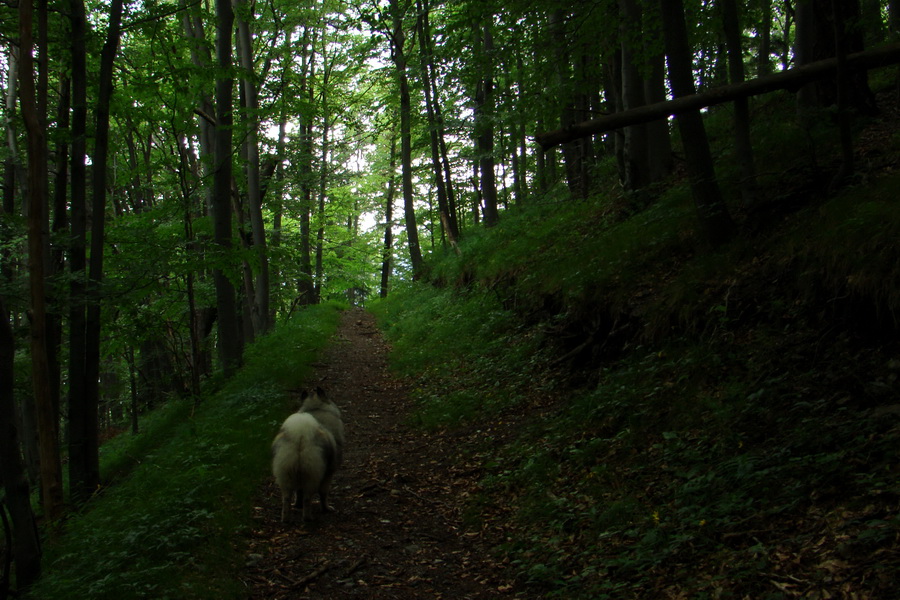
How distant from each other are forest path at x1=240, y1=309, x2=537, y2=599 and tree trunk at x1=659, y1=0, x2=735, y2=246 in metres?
4.52

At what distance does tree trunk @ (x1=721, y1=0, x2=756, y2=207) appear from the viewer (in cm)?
739

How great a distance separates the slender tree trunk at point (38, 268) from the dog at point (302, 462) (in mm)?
3334

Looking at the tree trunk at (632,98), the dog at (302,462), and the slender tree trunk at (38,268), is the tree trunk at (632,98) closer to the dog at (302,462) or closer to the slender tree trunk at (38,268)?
the dog at (302,462)

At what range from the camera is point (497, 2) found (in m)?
8.83

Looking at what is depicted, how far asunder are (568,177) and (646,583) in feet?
46.0

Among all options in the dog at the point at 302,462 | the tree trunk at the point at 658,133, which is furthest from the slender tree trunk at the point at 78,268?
the tree trunk at the point at 658,133

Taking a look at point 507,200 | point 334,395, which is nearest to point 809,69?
point 334,395

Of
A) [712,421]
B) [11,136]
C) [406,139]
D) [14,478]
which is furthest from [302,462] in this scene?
[406,139]

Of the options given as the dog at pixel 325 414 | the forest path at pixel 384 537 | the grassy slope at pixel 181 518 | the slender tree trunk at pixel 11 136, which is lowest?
the forest path at pixel 384 537

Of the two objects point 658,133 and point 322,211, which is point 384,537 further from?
point 322,211

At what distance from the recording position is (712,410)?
5.61m

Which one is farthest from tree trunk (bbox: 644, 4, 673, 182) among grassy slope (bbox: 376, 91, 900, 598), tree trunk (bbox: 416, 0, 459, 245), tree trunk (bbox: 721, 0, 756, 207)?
tree trunk (bbox: 416, 0, 459, 245)

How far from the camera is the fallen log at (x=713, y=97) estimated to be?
22.1ft

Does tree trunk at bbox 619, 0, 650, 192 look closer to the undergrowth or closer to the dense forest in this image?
the dense forest
